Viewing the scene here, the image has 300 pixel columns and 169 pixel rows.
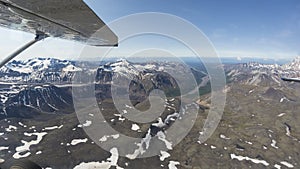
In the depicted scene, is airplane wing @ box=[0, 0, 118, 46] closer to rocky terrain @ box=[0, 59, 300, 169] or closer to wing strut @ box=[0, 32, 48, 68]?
wing strut @ box=[0, 32, 48, 68]

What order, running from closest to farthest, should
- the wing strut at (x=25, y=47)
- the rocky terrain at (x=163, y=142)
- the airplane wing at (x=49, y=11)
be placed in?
the airplane wing at (x=49, y=11)
the wing strut at (x=25, y=47)
the rocky terrain at (x=163, y=142)

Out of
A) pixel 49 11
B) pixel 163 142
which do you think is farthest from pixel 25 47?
pixel 163 142

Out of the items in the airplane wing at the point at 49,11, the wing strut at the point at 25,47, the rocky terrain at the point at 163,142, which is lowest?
the rocky terrain at the point at 163,142

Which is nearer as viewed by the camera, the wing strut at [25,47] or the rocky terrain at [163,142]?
the wing strut at [25,47]

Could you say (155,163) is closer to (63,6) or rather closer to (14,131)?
(14,131)

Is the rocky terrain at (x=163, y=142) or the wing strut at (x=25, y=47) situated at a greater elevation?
the wing strut at (x=25, y=47)

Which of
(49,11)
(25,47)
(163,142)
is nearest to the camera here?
(49,11)

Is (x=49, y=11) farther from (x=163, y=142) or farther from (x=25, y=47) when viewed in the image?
(x=163, y=142)

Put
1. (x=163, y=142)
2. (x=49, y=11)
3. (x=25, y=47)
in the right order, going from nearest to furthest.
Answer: (x=49, y=11), (x=25, y=47), (x=163, y=142)

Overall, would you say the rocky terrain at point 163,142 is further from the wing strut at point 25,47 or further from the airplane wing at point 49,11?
the airplane wing at point 49,11

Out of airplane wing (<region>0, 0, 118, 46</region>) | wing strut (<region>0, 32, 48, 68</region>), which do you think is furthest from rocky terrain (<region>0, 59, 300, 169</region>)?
airplane wing (<region>0, 0, 118, 46</region>)

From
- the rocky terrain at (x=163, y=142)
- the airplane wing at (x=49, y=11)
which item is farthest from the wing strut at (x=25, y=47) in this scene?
the rocky terrain at (x=163, y=142)
